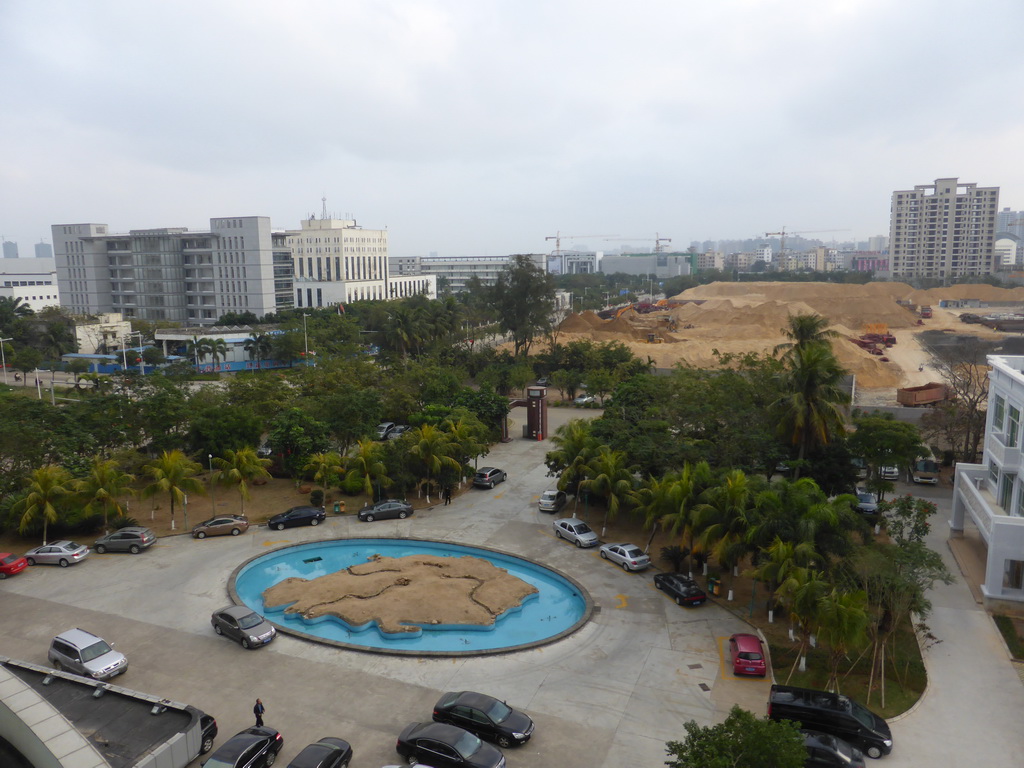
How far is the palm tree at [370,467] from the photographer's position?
30828mm

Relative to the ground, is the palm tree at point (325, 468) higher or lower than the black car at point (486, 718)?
higher

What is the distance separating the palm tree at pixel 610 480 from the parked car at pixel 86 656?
16105 millimetres

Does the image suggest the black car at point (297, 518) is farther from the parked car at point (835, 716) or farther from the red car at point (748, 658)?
the parked car at point (835, 716)

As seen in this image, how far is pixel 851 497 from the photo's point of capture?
21.6 metres

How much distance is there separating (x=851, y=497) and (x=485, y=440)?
1880 cm

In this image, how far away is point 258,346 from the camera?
70.8 metres

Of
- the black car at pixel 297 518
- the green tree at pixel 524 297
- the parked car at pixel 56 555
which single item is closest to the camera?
the parked car at pixel 56 555

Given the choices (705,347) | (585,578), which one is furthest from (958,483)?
(705,347)

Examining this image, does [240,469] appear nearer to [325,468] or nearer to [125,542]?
[325,468]

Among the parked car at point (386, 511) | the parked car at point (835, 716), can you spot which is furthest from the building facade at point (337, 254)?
the parked car at point (835, 716)

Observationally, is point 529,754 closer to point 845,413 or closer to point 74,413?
point 74,413

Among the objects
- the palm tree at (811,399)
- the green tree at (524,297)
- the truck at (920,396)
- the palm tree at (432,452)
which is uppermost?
the green tree at (524,297)

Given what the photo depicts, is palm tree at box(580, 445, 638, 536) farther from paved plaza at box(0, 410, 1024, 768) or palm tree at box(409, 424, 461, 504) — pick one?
palm tree at box(409, 424, 461, 504)

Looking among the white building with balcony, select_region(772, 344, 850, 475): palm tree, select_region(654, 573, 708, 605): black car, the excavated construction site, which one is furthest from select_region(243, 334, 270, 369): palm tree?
the white building with balcony
